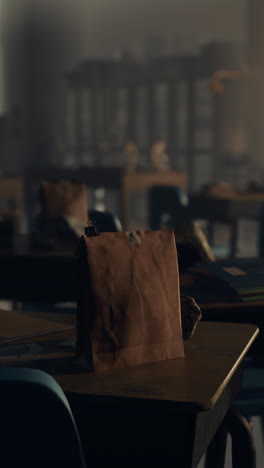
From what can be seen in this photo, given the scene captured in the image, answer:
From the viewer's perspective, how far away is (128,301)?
135cm

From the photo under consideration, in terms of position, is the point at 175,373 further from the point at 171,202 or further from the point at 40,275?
the point at 171,202

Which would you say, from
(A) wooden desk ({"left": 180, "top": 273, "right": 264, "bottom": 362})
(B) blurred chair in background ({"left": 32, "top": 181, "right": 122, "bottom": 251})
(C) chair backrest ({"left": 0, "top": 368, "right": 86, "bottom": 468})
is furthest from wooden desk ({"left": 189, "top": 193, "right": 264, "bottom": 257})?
(C) chair backrest ({"left": 0, "top": 368, "right": 86, "bottom": 468})

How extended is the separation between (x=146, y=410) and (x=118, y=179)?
6171 mm

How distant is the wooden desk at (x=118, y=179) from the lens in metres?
7.10

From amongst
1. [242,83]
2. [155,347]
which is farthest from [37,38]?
[155,347]

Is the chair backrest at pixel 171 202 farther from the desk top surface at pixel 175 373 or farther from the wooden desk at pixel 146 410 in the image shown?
the wooden desk at pixel 146 410

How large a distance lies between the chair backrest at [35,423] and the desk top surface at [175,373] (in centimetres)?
18

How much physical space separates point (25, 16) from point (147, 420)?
10.5 meters

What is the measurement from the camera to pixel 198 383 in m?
1.25

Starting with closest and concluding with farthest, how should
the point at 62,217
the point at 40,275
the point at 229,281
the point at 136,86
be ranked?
the point at 229,281, the point at 40,275, the point at 62,217, the point at 136,86

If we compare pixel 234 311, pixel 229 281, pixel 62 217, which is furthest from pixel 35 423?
pixel 62 217

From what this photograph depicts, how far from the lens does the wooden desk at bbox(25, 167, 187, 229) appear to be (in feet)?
23.3

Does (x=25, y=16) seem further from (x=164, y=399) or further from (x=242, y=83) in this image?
(x=164, y=399)

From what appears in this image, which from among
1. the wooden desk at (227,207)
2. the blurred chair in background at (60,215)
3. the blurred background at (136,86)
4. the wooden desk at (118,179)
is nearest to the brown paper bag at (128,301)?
the blurred chair in background at (60,215)
